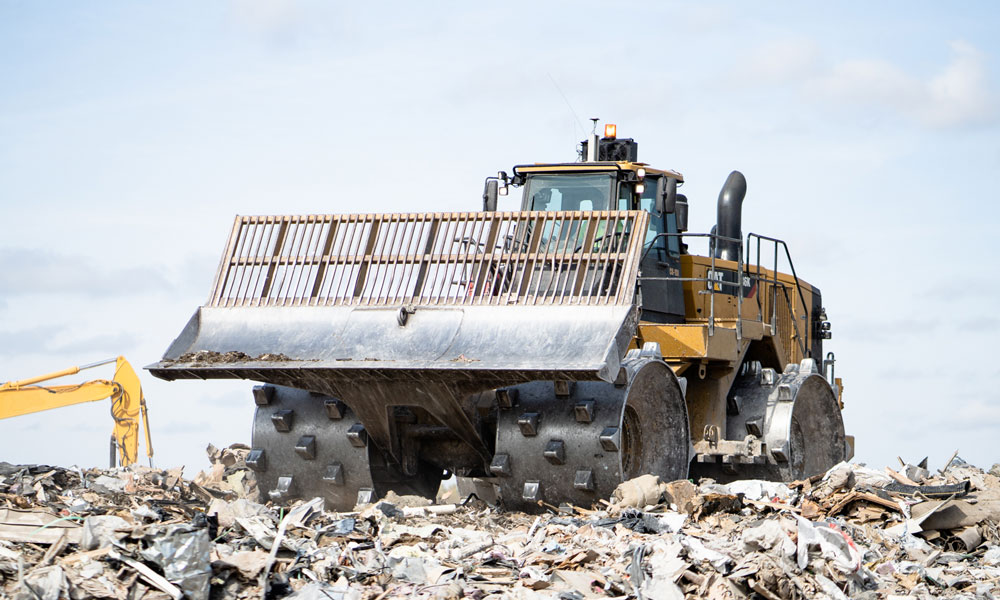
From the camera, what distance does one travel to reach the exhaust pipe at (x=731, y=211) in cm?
1348

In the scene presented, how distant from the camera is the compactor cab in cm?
945

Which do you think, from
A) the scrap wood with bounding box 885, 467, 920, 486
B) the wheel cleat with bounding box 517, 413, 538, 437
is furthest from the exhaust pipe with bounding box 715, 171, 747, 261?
the wheel cleat with bounding box 517, 413, 538, 437

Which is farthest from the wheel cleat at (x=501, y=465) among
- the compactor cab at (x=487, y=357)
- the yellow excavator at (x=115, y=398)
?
the yellow excavator at (x=115, y=398)

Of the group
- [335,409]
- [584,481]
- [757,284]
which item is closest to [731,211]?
[757,284]

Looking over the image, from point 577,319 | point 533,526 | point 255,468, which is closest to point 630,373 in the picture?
point 577,319

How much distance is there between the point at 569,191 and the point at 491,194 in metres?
0.91

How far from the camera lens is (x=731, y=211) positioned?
44.3 feet

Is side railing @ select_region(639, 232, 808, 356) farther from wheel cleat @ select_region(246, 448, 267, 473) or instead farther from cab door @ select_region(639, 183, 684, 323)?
wheel cleat @ select_region(246, 448, 267, 473)

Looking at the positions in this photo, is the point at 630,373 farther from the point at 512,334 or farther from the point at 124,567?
the point at 124,567

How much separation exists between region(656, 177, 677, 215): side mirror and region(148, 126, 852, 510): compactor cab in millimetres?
29

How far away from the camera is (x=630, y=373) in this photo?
9.63 metres

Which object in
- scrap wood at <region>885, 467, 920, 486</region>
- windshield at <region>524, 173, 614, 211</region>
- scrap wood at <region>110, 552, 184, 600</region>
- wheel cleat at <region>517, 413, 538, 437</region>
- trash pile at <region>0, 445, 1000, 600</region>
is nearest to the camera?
scrap wood at <region>110, 552, 184, 600</region>

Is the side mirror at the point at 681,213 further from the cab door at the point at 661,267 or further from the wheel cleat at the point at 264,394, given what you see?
the wheel cleat at the point at 264,394

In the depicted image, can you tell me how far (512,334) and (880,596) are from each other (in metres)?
3.34
